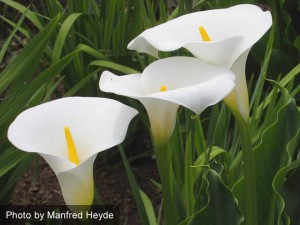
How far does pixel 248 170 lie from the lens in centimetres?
73

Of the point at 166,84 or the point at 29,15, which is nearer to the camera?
the point at 166,84

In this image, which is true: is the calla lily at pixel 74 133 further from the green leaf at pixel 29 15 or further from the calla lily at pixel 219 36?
the green leaf at pixel 29 15

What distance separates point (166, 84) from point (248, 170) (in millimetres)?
Answer: 153

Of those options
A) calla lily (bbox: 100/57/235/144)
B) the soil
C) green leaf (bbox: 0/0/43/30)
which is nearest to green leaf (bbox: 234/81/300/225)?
calla lily (bbox: 100/57/235/144)

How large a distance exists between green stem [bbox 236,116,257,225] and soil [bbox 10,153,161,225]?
2.40 ft

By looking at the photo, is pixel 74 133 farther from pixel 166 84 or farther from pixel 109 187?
pixel 109 187

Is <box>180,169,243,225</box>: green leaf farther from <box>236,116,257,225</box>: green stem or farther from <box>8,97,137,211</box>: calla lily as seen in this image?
<box>8,97,137,211</box>: calla lily

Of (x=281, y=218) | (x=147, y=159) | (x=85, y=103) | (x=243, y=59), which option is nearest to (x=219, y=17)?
(x=243, y=59)

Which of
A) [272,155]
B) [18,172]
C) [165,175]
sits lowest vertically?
[18,172]

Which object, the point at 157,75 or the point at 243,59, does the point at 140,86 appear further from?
the point at 243,59

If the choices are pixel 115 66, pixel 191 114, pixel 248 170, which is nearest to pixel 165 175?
pixel 248 170

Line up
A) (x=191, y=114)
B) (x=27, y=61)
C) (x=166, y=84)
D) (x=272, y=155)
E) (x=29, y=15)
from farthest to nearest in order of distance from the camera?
(x=29, y=15)
(x=27, y=61)
(x=191, y=114)
(x=272, y=155)
(x=166, y=84)

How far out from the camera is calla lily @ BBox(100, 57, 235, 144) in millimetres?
594

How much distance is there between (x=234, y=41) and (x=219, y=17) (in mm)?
138
